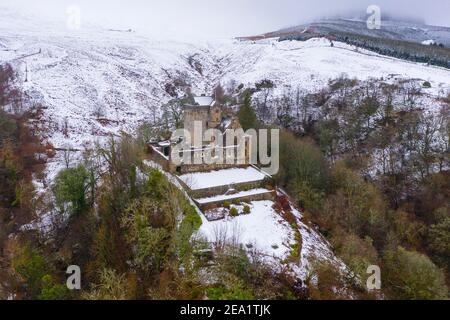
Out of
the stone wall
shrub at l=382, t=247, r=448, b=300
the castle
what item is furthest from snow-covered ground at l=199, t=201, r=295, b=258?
shrub at l=382, t=247, r=448, b=300

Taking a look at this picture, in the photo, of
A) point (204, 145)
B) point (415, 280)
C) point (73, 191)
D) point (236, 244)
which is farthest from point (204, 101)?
point (415, 280)

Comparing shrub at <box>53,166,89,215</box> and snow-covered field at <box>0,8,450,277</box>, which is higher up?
snow-covered field at <box>0,8,450,277</box>

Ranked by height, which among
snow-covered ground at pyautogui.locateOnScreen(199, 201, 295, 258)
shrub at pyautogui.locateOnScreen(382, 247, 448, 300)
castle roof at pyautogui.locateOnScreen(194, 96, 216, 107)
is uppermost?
castle roof at pyautogui.locateOnScreen(194, 96, 216, 107)

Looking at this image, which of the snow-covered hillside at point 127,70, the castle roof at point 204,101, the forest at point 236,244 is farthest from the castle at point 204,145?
the snow-covered hillside at point 127,70

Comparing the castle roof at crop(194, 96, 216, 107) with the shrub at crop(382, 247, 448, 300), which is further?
the castle roof at crop(194, 96, 216, 107)

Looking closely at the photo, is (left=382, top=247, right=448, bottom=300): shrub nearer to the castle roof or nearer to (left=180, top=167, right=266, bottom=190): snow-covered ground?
(left=180, top=167, right=266, bottom=190): snow-covered ground
